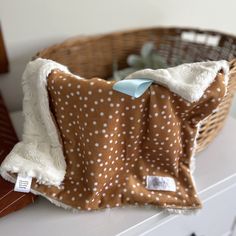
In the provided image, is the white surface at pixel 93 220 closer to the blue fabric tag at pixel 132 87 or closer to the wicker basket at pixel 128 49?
the blue fabric tag at pixel 132 87

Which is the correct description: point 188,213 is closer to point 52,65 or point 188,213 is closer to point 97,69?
point 52,65

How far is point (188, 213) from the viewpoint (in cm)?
58

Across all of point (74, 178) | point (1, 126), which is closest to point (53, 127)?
point (74, 178)

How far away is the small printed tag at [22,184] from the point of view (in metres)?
0.54

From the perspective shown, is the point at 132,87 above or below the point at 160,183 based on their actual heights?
above

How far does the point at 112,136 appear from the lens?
507 mm

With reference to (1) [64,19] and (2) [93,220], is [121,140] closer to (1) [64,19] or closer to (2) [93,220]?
(2) [93,220]

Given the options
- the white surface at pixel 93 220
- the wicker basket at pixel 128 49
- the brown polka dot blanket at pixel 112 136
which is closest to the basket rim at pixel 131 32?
the wicker basket at pixel 128 49

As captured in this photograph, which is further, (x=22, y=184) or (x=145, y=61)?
(x=145, y=61)

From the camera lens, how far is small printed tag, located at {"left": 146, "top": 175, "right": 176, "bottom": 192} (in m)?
0.58

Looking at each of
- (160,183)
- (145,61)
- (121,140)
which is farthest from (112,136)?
(145,61)

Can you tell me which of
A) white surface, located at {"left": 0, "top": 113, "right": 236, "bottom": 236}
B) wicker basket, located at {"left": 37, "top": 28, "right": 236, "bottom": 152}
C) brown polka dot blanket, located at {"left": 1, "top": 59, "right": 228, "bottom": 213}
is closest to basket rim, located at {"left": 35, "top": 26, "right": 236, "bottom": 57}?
wicker basket, located at {"left": 37, "top": 28, "right": 236, "bottom": 152}

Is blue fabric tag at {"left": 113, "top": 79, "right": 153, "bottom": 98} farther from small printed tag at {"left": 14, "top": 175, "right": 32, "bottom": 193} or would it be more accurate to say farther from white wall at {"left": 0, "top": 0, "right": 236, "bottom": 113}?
white wall at {"left": 0, "top": 0, "right": 236, "bottom": 113}

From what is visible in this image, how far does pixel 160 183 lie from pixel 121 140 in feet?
0.41
